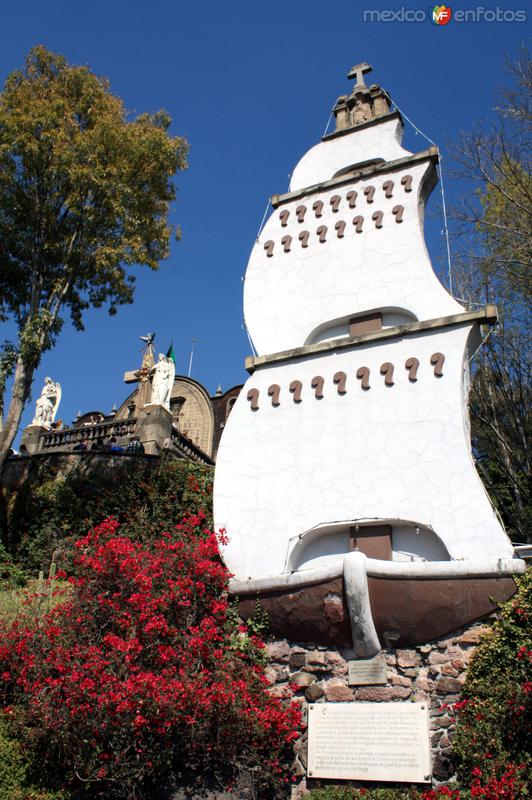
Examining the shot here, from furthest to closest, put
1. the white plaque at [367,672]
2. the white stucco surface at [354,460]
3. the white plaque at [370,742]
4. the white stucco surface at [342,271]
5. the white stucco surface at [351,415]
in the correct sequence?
the white stucco surface at [342,271]
the white stucco surface at [351,415]
the white stucco surface at [354,460]
the white plaque at [367,672]
the white plaque at [370,742]

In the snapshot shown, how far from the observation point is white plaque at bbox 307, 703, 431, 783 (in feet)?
25.2

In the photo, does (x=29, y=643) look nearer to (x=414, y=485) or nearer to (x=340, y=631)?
(x=340, y=631)

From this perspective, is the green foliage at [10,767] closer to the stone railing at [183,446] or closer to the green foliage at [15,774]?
the green foliage at [15,774]

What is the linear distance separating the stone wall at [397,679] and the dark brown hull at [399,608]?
0.46 ft

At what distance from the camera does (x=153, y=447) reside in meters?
18.8

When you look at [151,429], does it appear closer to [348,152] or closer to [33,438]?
[33,438]

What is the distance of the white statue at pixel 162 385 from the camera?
2008 cm

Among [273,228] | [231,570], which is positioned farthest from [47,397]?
[231,570]

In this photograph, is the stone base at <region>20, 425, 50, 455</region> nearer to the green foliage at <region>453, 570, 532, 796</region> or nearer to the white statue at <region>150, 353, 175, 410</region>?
the white statue at <region>150, 353, 175, 410</region>

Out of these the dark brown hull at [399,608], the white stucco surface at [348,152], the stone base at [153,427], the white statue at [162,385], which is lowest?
the dark brown hull at [399,608]

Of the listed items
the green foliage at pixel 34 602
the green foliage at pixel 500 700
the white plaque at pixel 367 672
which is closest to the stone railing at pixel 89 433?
the green foliage at pixel 34 602

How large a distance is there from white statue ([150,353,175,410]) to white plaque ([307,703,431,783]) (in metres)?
12.5

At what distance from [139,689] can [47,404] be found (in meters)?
17.2

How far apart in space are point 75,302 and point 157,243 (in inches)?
96.9
